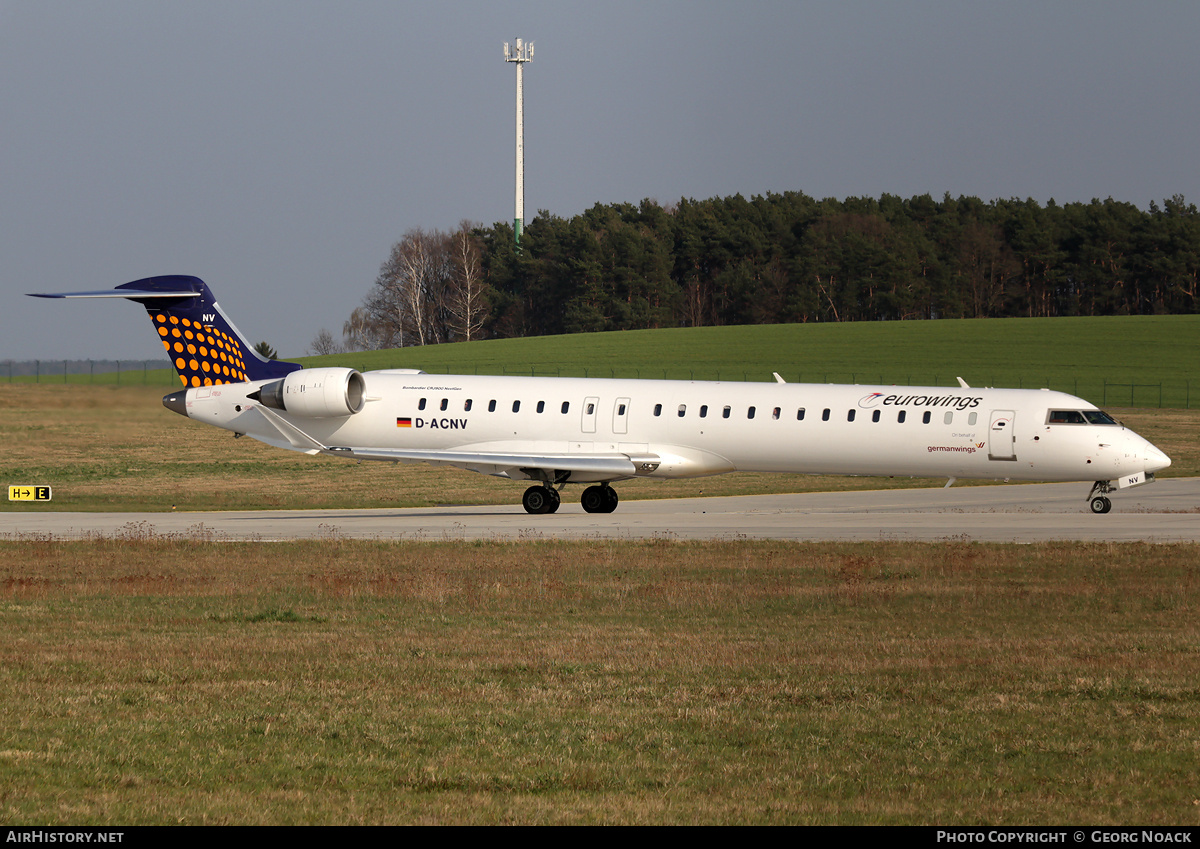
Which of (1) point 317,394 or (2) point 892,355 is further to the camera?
(2) point 892,355

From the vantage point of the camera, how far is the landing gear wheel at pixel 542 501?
3281 cm

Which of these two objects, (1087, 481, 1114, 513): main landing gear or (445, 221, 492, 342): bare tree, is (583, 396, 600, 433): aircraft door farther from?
(445, 221, 492, 342): bare tree

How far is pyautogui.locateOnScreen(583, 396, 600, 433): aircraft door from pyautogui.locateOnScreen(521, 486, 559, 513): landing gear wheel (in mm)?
1889

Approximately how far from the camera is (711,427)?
3122cm

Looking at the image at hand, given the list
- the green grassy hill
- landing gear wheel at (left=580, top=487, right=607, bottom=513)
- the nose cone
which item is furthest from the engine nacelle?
the green grassy hill

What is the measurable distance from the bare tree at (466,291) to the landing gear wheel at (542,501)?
3700 inches

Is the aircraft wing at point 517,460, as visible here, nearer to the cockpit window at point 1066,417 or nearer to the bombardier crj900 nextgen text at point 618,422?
Result: the bombardier crj900 nextgen text at point 618,422

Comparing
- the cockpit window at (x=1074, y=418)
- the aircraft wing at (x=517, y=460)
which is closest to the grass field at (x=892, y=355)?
the cockpit window at (x=1074, y=418)

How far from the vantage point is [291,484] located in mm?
45875

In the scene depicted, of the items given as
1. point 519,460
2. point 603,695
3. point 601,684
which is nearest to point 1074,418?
point 519,460

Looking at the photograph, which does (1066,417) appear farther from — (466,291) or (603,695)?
(466,291)

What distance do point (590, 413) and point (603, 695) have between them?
20830 mm

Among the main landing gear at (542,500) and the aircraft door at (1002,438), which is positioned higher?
the aircraft door at (1002,438)
